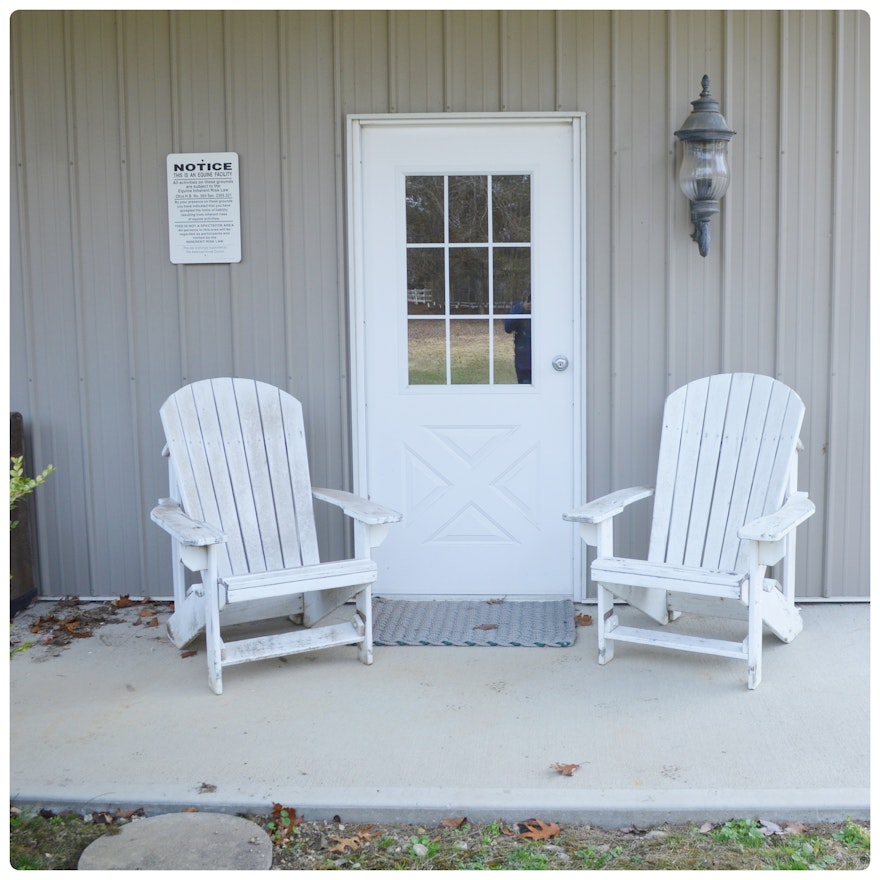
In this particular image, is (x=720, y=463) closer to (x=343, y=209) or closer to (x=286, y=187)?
(x=343, y=209)

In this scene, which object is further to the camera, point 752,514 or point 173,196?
point 173,196

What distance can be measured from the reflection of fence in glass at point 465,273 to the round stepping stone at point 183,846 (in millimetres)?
2226

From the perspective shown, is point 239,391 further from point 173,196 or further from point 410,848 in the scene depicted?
point 410,848

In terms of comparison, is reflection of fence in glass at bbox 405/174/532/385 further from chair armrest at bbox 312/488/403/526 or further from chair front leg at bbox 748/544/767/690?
chair front leg at bbox 748/544/767/690

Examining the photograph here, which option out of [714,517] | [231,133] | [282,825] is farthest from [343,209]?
[282,825]

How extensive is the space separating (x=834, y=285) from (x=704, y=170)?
0.74m

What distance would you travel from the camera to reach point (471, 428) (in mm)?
4359

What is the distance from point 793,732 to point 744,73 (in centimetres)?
258

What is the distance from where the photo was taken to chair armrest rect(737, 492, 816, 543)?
129 inches

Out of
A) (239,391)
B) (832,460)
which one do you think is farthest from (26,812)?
(832,460)

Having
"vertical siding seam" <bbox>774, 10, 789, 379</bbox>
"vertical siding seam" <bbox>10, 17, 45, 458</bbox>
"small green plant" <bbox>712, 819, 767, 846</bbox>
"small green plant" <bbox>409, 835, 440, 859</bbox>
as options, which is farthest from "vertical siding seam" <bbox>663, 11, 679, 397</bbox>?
Result: "vertical siding seam" <bbox>10, 17, 45, 458</bbox>

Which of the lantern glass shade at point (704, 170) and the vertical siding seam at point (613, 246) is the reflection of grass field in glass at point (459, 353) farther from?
the lantern glass shade at point (704, 170)

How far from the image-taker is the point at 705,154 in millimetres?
4000

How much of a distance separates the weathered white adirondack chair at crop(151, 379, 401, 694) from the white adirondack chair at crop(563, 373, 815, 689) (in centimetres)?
85
